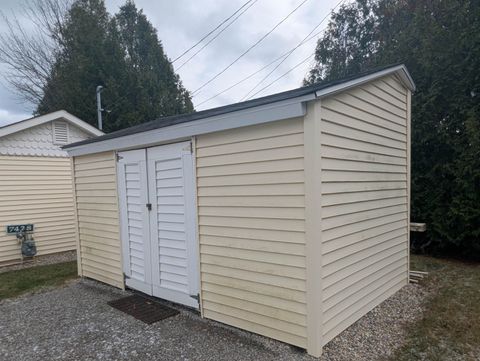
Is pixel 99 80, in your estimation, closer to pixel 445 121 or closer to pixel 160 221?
pixel 160 221

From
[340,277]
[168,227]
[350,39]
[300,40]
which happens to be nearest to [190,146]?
[168,227]

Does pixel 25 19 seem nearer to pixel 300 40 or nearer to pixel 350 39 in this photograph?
pixel 300 40

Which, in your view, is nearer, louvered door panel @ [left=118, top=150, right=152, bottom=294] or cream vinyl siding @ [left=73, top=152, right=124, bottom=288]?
louvered door panel @ [left=118, top=150, right=152, bottom=294]

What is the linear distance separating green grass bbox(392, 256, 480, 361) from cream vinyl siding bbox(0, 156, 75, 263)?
7.08 m

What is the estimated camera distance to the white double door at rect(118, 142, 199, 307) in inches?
138

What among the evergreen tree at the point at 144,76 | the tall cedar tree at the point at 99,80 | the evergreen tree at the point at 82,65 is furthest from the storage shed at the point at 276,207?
the evergreen tree at the point at 82,65

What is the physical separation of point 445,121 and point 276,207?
15.4 feet

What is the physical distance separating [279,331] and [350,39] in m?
10.2

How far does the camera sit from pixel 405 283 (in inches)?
170

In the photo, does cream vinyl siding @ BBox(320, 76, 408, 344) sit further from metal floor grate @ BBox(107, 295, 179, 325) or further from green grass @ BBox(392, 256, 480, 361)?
metal floor grate @ BBox(107, 295, 179, 325)

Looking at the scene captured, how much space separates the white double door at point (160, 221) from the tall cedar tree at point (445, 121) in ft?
15.2

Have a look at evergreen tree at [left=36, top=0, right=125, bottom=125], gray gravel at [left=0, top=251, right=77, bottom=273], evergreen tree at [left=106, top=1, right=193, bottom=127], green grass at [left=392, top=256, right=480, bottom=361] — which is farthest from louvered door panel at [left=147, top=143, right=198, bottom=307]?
evergreen tree at [left=36, top=0, right=125, bottom=125]

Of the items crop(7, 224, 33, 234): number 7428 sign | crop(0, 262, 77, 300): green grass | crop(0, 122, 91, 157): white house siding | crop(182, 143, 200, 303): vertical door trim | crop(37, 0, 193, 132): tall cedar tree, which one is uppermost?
crop(37, 0, 193, 132): tall cedar tree

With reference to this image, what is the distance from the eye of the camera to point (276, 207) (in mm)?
2764
